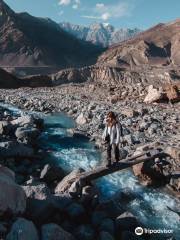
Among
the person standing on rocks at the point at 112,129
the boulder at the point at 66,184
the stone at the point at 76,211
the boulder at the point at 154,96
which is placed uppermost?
the boulder at the point at 154,96

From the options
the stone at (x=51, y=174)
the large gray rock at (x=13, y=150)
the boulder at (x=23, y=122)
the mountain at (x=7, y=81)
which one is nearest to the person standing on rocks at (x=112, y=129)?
the stone at (x=51, y=174)

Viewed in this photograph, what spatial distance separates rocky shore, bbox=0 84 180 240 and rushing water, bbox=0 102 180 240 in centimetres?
57

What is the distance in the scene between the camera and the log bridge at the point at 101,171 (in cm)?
1184

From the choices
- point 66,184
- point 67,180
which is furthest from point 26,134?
point 66,184

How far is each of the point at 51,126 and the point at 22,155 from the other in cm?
1103

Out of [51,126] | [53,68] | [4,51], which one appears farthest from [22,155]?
[4,51]

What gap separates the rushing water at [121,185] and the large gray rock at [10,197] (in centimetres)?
378

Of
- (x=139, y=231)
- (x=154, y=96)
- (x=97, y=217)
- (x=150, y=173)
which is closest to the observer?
(x=139, y=231)

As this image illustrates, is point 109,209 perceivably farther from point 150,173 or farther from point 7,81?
point 7,81

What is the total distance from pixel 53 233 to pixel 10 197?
1141 millimetres

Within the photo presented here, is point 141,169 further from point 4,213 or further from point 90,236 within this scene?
point 4,213

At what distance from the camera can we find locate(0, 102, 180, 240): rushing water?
11781mm

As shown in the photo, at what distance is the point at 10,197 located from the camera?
27.6ft

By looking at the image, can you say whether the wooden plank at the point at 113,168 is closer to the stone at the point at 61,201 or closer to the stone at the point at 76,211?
the stone at the point at 61,201
